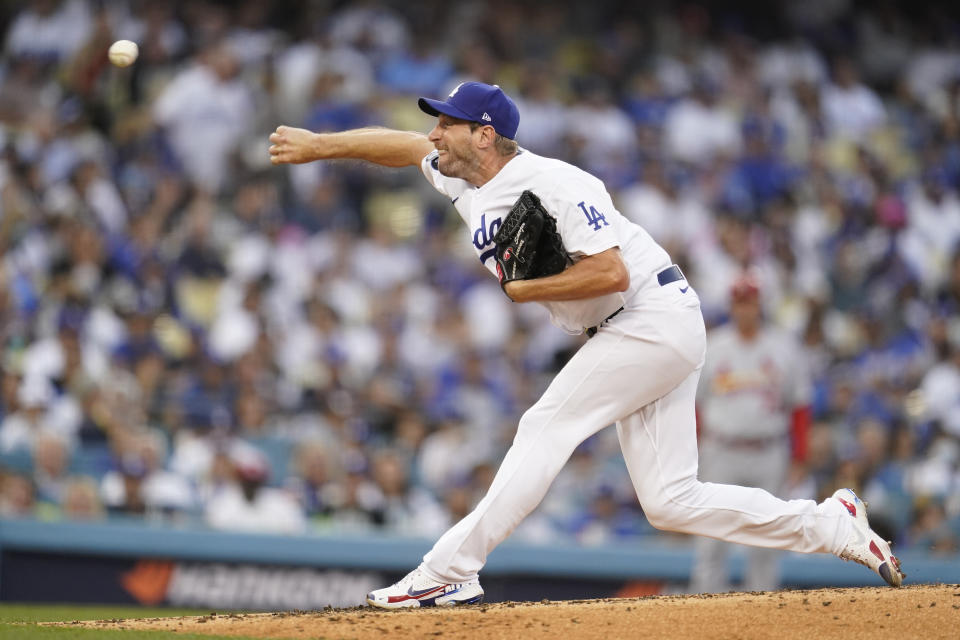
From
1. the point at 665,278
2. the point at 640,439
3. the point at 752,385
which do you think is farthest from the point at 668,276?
the point at 752,385

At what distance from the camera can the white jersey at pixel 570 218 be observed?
4578mm

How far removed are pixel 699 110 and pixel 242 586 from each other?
24.5 feet

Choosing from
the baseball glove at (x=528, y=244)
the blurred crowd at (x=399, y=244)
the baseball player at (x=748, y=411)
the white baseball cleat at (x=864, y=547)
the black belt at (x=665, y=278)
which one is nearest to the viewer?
the baseball glove at (x=528, y=244)

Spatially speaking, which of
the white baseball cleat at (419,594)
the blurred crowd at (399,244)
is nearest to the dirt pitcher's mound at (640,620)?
the white baseball cleat at (419,594)

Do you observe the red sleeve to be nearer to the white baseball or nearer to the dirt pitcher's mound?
the dirt pitcher's mound

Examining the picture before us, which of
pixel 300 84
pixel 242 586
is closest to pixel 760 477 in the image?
pixel 242 586

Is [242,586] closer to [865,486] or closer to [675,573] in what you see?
[675,573]

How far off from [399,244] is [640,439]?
7.11 metres

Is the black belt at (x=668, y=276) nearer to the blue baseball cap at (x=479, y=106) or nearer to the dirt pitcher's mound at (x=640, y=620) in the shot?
the blue baseball cap at (x=479, y=106)

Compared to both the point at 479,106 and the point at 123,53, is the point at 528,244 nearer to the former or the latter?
the point at 479,106

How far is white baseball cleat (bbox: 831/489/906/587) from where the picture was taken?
499cm

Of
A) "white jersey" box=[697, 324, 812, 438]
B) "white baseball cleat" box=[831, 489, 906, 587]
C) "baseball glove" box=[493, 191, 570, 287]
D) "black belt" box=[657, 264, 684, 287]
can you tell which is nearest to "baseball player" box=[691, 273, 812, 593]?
"white jersey" box=[697, 324, 812, 438]

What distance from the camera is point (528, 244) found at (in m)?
4.51

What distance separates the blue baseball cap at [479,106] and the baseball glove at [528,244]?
0.31 m
